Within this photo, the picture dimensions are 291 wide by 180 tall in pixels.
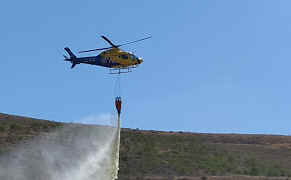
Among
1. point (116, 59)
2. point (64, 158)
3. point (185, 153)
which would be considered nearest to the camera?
point (116, 59)

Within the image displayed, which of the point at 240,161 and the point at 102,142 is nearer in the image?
the point at 102,142

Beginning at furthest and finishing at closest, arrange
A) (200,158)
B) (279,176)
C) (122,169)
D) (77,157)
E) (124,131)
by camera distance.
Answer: (124,131)
(200,158)
(279,176)
(122,169)
(77,157)

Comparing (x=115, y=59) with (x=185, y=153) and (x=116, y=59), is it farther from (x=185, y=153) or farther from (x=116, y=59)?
(x=185, y=153)

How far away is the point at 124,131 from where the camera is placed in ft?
340

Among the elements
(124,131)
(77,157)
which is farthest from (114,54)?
(124,131)

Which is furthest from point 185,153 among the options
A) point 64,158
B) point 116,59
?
point 116,59

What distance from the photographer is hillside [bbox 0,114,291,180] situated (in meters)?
80.7

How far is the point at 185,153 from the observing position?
300 feet

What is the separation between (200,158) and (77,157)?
2226cm

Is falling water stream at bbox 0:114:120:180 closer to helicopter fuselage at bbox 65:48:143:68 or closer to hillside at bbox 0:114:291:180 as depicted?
hillside at bbox 0:114:291:180

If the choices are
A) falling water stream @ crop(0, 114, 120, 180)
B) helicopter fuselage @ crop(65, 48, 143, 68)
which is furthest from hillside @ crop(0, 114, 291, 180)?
helicopter fuselage @ crop(65, 48, 143, 68)

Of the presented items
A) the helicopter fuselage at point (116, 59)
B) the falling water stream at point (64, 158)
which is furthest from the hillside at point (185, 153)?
the helicopter fuselage at point (116, 59)

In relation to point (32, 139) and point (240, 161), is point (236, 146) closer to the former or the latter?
point (240, 161)

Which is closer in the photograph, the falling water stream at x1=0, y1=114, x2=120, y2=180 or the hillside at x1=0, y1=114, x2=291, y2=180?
the falling water stream at x1=0, y1=114, x2=120, y2=180
